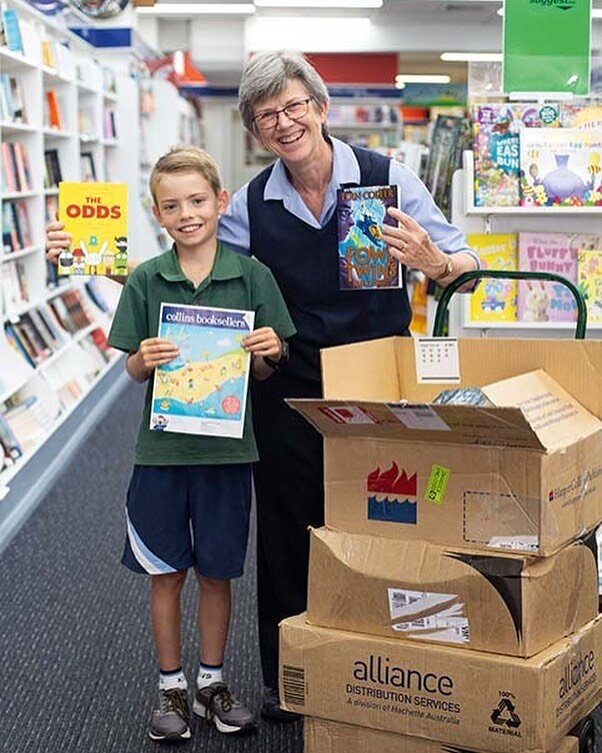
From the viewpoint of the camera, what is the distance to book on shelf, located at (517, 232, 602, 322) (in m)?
4.01

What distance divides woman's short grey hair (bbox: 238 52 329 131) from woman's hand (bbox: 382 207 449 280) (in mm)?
344

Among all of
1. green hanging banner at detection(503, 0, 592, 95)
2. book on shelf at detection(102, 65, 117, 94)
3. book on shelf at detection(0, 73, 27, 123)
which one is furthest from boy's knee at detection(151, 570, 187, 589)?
book on shelf at detection(102, 65, 117, 94)

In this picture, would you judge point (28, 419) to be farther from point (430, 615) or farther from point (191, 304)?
point (430, 615)

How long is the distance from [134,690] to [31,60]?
3605 mm

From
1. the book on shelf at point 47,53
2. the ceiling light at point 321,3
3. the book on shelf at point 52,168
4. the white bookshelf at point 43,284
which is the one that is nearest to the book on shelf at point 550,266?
the white bookshelf at point 43,284

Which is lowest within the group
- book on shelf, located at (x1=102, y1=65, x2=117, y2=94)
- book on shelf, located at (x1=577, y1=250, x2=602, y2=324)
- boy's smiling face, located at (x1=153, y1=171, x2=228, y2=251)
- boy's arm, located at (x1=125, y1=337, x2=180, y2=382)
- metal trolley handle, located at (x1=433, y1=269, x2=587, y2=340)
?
book on shelf, located at (x1=577, y1=250, x2=602, y2=324)

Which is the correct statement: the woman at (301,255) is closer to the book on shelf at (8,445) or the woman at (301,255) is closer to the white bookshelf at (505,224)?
the white bookshelf at (505,224)

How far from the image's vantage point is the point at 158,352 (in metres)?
2.50

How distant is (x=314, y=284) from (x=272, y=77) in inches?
18.1

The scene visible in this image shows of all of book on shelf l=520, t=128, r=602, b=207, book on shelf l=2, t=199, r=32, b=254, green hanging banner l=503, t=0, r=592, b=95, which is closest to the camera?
green hanging banner l=503, t=0, r=592, b=95

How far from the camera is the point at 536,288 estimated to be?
405cm

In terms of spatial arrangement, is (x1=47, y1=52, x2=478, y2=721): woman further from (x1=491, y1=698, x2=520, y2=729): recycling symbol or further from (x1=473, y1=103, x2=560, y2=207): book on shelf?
(x1=473, y1=103, x2=560, y2=207): book on shelf

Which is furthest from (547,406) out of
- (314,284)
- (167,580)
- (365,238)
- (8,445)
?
(8,445)

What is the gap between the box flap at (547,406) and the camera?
216 centimetres
